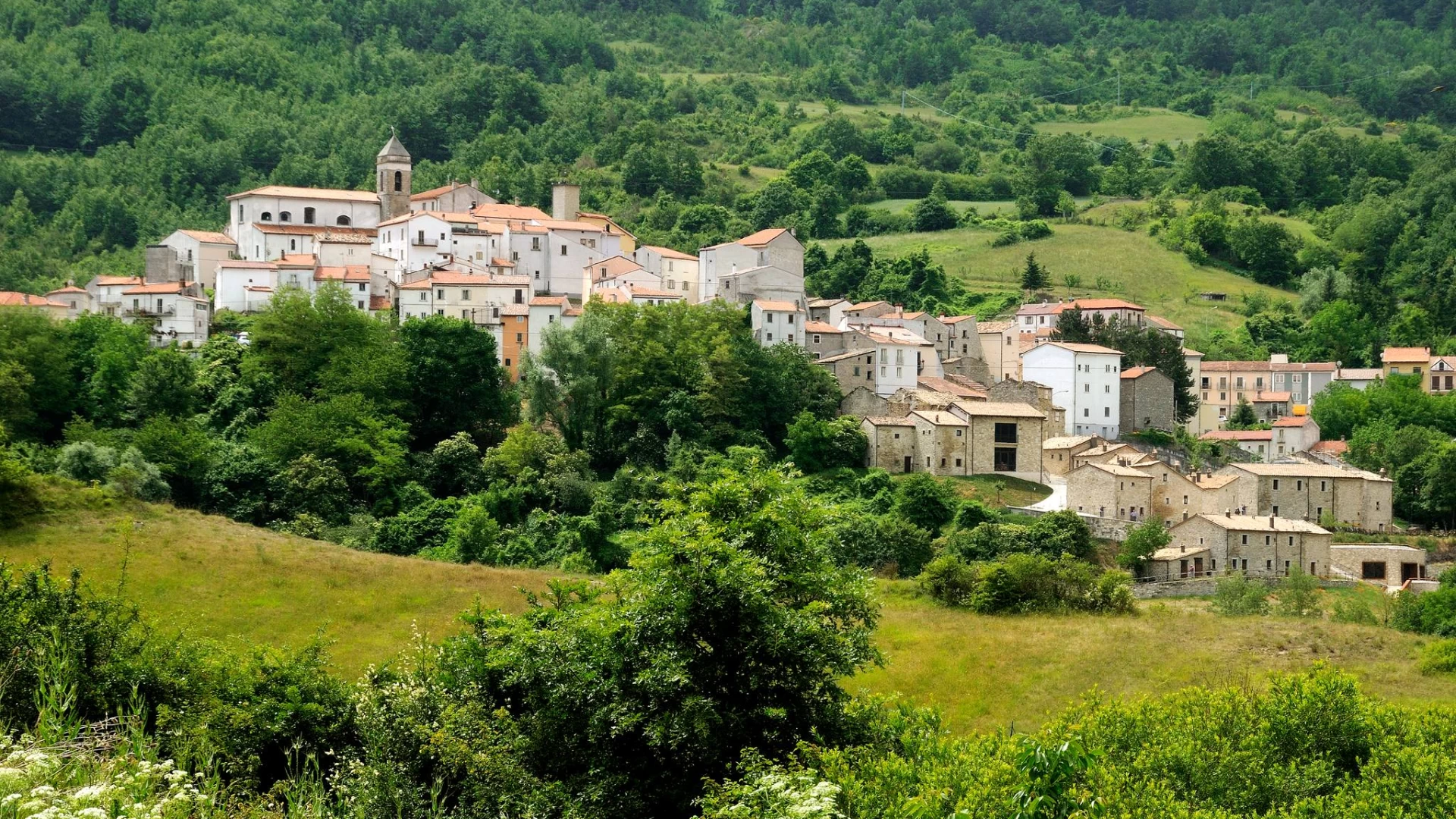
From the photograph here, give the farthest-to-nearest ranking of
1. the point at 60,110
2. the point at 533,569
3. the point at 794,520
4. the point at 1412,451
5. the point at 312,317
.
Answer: the point at 60,110 → the point at 1412,451 → the point at 312,317 → the point at 533,569 → the point at 794,520

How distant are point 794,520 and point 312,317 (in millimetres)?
38335

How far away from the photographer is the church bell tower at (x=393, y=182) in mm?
77875

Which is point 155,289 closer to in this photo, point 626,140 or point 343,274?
point 343,274

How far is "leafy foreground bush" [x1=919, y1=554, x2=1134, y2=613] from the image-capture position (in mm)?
39656

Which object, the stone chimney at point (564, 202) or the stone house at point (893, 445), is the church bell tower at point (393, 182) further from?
the stone house at point (893, 445)

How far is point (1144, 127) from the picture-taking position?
546 ft

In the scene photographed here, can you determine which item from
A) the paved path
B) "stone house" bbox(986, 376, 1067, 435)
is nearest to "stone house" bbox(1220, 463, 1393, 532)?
the paved path

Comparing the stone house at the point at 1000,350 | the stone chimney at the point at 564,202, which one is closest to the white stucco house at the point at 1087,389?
the stone house at the point at 1000,350

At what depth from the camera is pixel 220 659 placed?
2400 cm

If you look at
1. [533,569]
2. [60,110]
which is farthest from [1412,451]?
[60,110]

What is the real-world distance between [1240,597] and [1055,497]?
12.5 metres

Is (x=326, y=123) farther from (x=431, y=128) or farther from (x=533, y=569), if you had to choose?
(x=533, y=569)

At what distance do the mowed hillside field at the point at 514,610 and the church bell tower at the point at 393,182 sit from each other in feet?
131

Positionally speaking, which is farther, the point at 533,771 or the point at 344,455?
the point at 344,455
